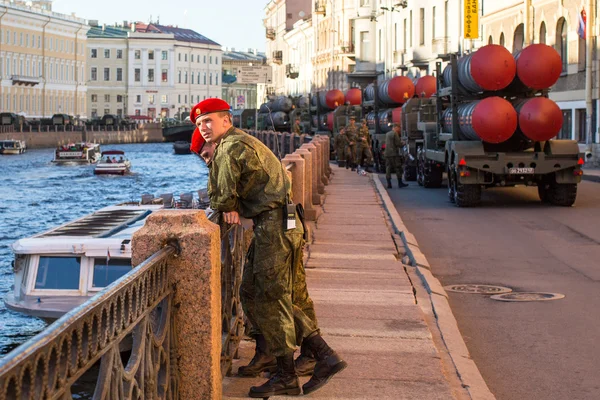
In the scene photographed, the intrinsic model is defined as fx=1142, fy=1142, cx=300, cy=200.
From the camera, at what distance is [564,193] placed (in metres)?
22.7

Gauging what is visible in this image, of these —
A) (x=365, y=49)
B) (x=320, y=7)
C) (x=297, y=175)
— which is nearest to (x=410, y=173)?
(x=297, y=175)

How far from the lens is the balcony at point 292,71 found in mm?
113438

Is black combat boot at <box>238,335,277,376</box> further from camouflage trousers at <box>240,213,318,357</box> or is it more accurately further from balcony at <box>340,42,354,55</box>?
balcony at <box>340,42,354,55</box>

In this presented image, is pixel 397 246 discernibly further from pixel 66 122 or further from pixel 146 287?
pixel 66 122

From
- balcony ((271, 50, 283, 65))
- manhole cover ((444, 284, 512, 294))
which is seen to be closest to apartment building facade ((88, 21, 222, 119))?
balcony ((271, 50, 283, 65))

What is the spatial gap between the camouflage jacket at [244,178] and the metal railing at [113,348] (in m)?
0.30

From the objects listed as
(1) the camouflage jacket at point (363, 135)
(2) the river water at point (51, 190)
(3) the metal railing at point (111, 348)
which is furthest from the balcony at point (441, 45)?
(3) the metal railing at point (111, 348)

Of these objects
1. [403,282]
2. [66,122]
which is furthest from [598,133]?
[66,122]

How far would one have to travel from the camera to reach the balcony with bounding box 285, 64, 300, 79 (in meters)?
113

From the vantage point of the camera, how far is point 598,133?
119 feet

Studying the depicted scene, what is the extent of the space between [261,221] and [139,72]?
157 metres

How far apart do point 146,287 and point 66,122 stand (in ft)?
358

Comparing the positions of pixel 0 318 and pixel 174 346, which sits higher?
pixel 174 346

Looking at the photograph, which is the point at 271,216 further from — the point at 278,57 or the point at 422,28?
the point at 278,57
